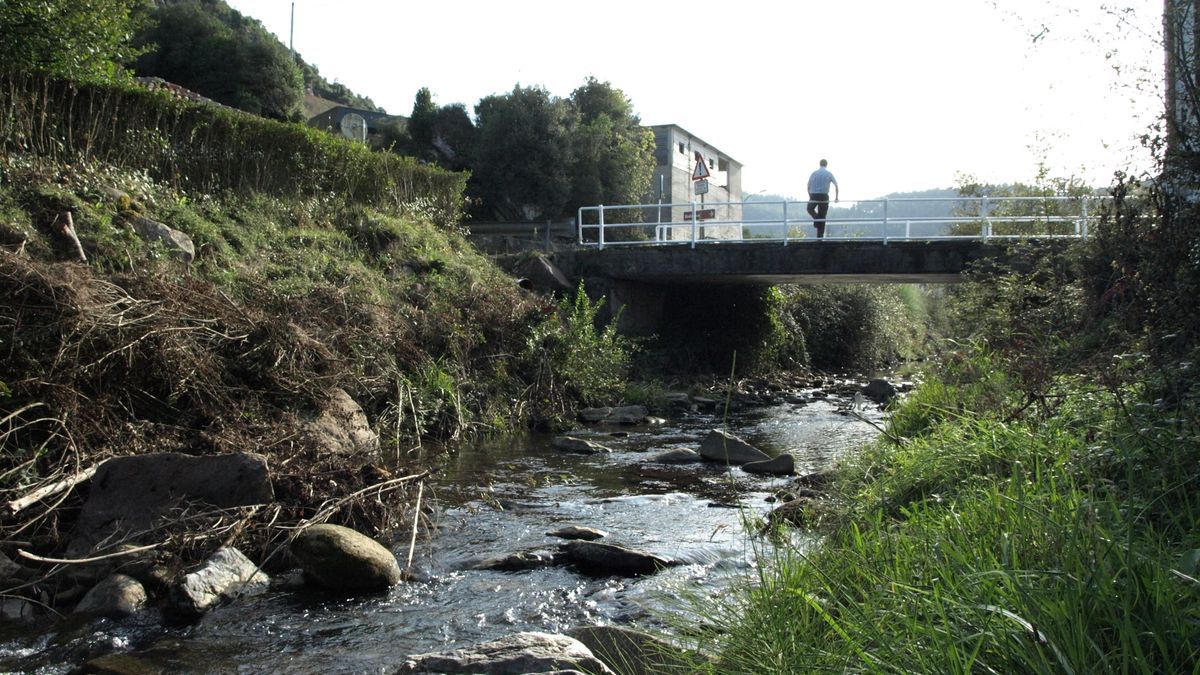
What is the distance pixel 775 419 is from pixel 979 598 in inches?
493

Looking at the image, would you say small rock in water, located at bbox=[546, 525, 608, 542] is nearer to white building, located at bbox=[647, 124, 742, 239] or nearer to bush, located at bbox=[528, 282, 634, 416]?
bush, located at bbox=[528, 282, 634, 416]

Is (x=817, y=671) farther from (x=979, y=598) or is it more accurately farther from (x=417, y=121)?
(x=417, y=121)

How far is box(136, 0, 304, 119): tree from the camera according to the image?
33031 millimetres

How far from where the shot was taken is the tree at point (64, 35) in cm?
1175

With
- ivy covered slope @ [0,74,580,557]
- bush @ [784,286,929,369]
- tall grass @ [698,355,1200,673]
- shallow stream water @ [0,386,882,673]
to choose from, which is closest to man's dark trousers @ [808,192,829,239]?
bush @ [784,286,929,369]

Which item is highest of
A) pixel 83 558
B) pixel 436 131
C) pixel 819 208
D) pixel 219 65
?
pixel 219 65

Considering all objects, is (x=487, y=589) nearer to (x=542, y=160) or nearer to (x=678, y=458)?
(x=678, y=458)

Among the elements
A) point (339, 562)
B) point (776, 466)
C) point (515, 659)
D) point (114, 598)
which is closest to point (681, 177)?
point (776, 466)

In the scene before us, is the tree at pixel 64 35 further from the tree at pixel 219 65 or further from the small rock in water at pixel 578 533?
the tree at pixel 219 65

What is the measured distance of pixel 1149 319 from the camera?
5.08m

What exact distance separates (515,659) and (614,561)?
2.59m

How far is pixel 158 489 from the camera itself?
6461 millimetres

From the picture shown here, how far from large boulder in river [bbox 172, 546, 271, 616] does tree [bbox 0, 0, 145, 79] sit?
342 inches

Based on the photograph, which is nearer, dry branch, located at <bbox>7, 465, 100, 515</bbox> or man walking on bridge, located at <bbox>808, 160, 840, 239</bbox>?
dry branch, located at <bbox>7, 465, 100, 515</bbox>
